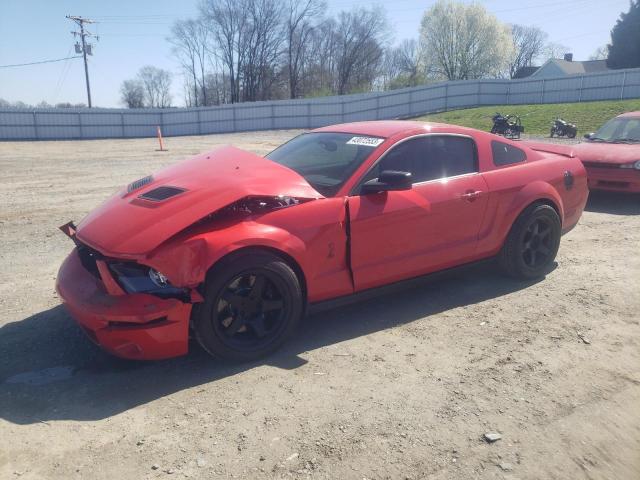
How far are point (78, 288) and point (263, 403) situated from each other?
1485 mm

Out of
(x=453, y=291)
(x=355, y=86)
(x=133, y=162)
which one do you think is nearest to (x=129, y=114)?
(x=133, y=162)

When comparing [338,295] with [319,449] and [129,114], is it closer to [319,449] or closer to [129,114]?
[319,449]

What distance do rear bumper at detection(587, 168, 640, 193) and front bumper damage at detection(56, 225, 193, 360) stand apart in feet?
24.2

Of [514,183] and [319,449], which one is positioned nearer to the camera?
[319,449]

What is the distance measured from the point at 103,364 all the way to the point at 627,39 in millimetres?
52684

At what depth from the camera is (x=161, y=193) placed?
3.66 m

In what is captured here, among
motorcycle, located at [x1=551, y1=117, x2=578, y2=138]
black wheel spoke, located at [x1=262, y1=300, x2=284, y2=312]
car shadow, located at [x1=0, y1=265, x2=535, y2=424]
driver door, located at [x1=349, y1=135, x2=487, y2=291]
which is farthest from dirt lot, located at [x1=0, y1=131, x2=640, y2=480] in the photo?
motorcycle, located at [x1=551, y1=117, x2=578, y2=138]

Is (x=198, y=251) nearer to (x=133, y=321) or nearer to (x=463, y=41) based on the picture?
(x=133, y=321)

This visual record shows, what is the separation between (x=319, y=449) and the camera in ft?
8.58

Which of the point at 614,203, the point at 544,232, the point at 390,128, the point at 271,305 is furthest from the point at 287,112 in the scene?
the point at 271,305

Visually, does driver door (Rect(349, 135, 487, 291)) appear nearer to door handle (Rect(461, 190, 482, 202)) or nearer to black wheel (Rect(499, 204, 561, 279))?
door handle (Rect(461, 190, 482, 202))

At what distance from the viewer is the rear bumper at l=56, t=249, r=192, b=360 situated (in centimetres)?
309

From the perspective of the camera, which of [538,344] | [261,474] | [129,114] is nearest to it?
[261,474]

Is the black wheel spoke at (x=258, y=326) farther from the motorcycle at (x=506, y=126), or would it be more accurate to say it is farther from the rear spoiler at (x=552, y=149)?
the motorcycle at (x=506, y=126)
